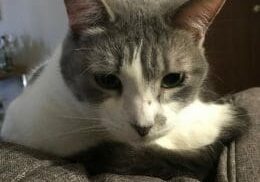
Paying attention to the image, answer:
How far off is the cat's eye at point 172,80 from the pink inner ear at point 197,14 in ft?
0.28

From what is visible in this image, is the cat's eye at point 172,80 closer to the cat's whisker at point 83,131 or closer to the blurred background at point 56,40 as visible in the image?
the cat's whisker at point 83,131

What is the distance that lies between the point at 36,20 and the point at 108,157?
8.06 feet

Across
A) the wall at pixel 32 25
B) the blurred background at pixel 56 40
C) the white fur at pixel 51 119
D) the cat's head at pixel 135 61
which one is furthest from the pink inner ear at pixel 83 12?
the wall at pixel 32 25

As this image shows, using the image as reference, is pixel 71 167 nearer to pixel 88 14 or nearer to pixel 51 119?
pixel 51 119

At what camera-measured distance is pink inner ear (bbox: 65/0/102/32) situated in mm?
717

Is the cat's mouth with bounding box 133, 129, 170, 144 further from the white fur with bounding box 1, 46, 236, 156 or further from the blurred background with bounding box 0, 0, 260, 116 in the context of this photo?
the blurred background with bounding box 0, 0, 260, 116

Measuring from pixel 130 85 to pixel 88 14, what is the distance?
138mm

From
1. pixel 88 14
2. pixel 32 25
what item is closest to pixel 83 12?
pixel 88 14

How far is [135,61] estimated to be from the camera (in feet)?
2.34

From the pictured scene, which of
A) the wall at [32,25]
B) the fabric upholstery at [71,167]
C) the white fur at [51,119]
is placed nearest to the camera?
the fabric upholstery at [71,167]

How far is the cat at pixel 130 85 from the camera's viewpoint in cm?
71

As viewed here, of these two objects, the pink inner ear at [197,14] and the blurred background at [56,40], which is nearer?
the pink inner ear at [197,14]

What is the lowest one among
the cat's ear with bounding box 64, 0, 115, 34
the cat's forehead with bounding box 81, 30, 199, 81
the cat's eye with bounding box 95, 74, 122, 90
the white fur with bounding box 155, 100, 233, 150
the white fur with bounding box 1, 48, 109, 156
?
the white fur with bounding box 155, 100, 233, 150

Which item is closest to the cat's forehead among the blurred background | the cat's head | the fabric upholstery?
the cat's head
